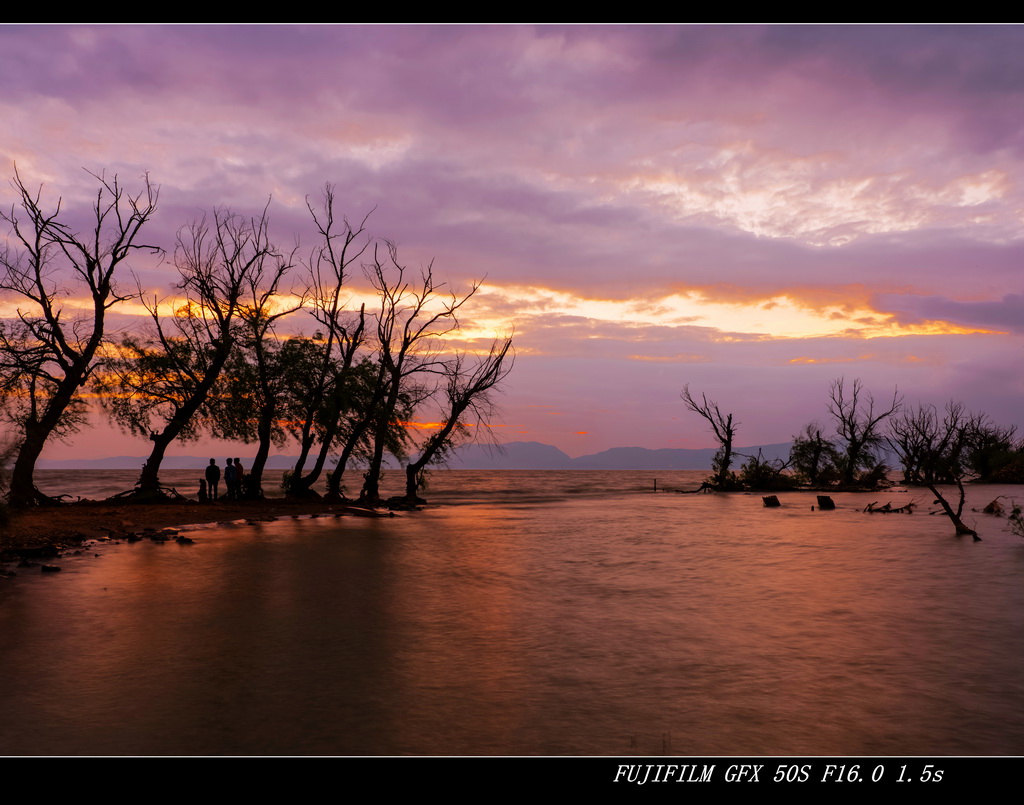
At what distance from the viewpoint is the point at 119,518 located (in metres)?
27.0

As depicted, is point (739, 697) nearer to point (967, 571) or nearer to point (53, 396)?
point (967, 571)

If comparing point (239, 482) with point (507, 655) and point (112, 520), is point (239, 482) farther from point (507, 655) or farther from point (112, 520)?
point (507, 655)

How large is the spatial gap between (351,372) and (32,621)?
91.6ft

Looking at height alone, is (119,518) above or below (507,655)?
above

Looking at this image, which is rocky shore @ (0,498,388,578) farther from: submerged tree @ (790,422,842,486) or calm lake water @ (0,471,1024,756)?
submerged tree @ (790,422,842,486)

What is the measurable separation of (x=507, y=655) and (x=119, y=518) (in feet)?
72.8

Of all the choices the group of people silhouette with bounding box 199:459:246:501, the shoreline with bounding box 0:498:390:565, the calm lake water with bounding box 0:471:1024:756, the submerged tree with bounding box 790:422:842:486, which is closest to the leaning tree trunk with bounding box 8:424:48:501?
the shoreline with bounding box 0:498:390:565

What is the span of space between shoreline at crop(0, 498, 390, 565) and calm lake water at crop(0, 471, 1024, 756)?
167 cm

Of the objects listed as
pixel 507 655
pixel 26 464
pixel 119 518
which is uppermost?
pixel 26 464

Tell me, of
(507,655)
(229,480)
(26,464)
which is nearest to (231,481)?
(229,480)

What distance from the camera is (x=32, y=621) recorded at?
1124cm

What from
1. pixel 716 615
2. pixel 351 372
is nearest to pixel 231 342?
pixel 351 372

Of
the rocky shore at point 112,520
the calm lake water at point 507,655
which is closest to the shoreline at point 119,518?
the rocky shore at point 112,520

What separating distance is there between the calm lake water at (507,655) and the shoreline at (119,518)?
1.67m
